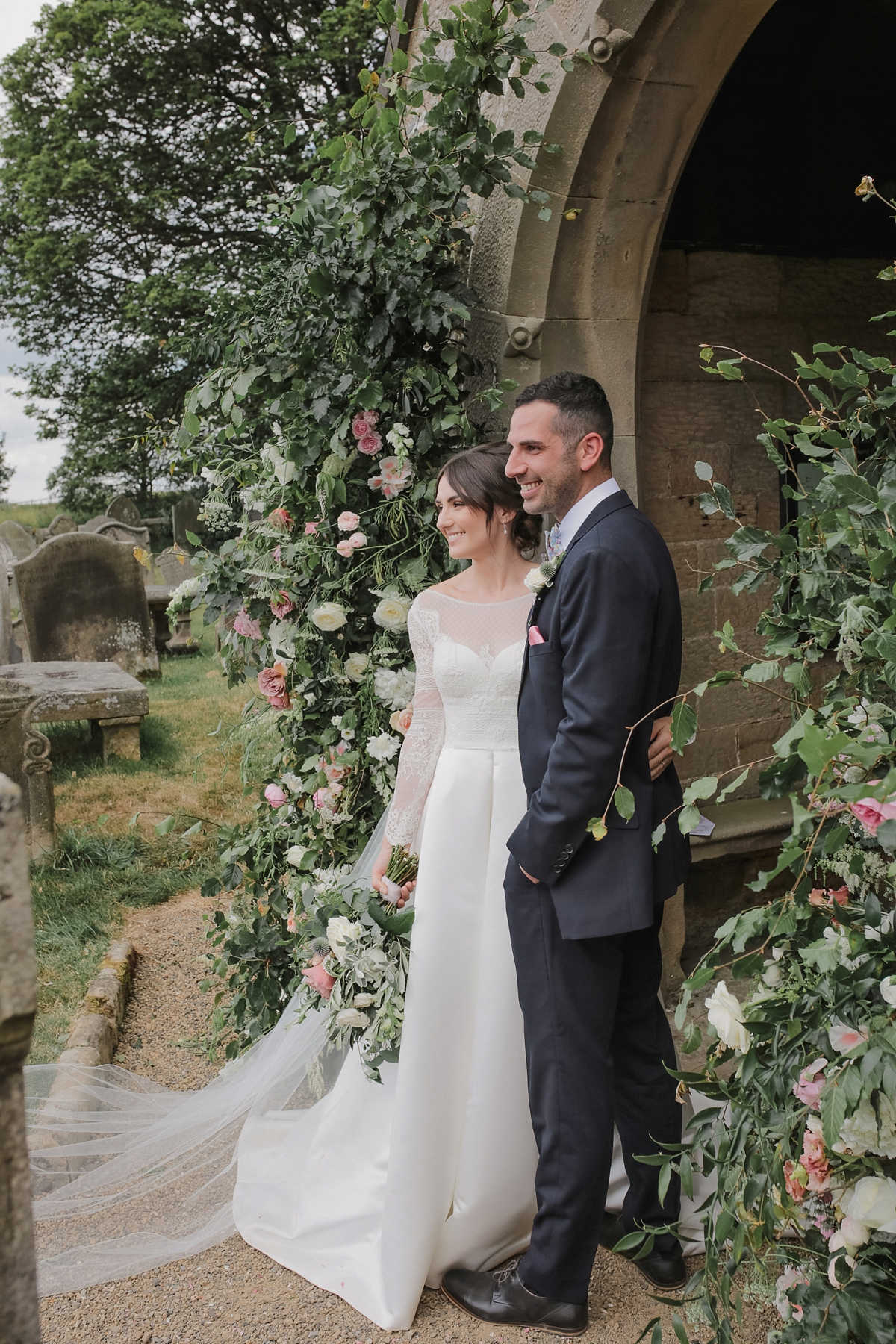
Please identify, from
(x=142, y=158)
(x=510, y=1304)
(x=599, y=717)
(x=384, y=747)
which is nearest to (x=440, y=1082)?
(x=510, y=1304)

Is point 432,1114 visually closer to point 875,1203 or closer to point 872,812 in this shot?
point 875,1203

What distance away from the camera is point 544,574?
90.1 inches

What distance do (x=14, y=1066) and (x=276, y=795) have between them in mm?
2662

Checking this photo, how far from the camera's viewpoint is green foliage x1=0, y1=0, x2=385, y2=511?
14.2 metres

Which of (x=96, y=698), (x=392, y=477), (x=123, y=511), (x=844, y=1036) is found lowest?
(x=96, y=698)

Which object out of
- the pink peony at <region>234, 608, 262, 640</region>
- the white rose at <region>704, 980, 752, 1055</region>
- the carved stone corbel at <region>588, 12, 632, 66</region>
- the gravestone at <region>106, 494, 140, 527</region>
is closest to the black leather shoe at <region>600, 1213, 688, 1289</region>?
the white rose at <region>704, 980, 752, 1055</region>

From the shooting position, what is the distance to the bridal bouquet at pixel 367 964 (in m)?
2.62

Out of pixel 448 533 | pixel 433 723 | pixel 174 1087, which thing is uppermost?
pixel 448 533

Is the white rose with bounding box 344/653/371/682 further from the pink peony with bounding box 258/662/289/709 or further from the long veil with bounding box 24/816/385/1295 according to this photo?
the long veil with bounding box 24/816/385/1295

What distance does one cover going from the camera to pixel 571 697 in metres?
2.14

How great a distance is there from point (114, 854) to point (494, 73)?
4172 mm

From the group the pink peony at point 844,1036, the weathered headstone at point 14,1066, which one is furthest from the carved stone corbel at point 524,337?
the weathered headstone at point 14,1066

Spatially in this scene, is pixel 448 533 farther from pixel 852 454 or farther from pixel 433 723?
pixel 852 454

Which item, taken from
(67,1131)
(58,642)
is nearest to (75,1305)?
(67,1131)
